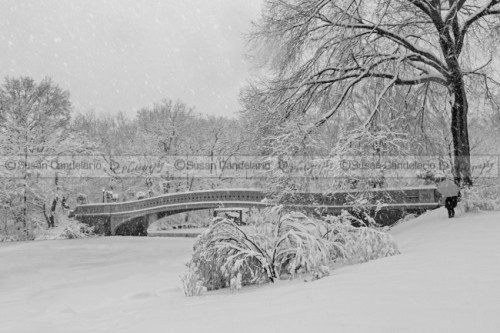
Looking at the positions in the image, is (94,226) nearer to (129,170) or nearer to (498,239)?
(129,170)

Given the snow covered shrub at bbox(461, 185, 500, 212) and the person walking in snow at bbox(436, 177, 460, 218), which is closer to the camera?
the person walking in snow at bbox(436, 177, 460, 218)

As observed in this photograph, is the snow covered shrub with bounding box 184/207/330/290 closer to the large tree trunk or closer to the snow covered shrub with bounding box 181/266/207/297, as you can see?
the snow covered shrub with bounding box 181/266/207/297

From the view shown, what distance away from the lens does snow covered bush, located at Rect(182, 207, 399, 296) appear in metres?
7.02

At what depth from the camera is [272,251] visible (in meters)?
7.46

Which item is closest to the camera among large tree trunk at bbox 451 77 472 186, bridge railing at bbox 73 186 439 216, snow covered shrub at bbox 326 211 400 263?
snow covered shrub at bbox 326 211 400 263

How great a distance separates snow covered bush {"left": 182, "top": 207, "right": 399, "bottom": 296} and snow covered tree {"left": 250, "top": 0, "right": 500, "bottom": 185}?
572cm

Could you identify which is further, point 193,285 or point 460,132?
point 460,132

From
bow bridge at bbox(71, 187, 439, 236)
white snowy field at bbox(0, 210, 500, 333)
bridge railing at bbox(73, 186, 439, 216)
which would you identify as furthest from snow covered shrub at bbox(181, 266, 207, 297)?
bow bridge at bbox(71, 187, 439, 236)

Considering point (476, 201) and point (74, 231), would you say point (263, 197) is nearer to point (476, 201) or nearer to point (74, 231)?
point (74, 231)

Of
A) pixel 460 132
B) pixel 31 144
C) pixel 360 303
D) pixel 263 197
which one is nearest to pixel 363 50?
pixel 460 132

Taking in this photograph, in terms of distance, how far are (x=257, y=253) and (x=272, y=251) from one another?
0.38 m

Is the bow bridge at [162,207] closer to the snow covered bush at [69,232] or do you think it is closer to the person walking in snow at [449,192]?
the snow covered bush at [69,232]

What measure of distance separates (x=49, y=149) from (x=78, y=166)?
328 cm

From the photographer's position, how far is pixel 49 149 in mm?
33281
